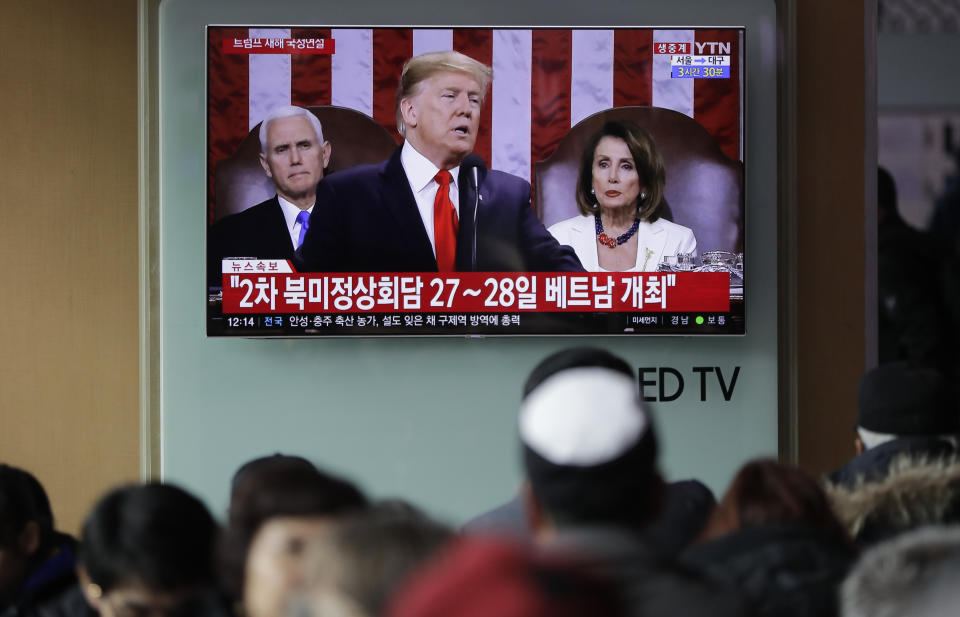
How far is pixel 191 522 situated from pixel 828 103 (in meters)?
2.72

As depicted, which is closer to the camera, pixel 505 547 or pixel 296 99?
pixel 505 547

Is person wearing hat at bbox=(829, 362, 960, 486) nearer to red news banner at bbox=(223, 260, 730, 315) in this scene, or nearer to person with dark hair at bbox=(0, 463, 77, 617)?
red news banner at bbox=(223, 260, 730, 315)

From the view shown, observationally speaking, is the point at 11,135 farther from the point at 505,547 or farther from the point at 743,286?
the point at 505,547

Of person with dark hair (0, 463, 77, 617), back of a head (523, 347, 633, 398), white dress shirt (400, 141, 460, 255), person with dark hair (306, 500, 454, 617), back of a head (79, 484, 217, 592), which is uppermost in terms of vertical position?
white dress shirt (400, 141, 460, 255)

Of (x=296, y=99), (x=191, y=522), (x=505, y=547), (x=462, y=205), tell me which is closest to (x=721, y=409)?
(x=462, y=205)

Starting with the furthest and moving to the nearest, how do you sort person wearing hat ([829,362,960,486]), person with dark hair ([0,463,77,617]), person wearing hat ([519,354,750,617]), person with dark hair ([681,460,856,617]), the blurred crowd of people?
person wearing hat ([829,362,960,486]), person with dark hair ([0,463,77,617]), person with dark hair ([681,460,856,617]), person wearing hat ([519,354,750,617]), the blurred crowd of people

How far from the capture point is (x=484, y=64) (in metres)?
3.18

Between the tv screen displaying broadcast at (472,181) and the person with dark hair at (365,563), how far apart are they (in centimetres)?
229

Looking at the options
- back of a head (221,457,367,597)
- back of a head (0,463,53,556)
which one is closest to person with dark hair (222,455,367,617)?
back of a head (221,457,367,597)

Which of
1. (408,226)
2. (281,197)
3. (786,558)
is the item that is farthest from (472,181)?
(786,558)

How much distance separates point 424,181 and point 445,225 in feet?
0.52

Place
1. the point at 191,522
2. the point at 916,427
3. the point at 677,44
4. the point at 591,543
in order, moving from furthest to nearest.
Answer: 1. the point at 677,44
2. the point at 916,427
3. the point at 191,522
4. the point at 591,543

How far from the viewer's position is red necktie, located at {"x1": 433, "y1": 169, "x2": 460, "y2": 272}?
10.5 feet

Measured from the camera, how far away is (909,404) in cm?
206
